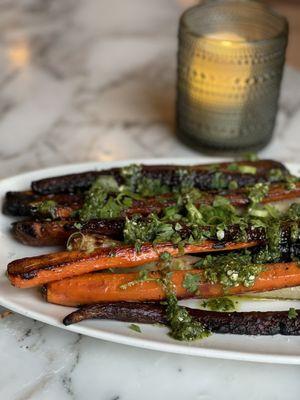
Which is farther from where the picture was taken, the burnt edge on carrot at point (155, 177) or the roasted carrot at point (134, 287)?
the burnt edge on carrot at point (155, 177)

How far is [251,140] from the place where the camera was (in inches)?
83.2

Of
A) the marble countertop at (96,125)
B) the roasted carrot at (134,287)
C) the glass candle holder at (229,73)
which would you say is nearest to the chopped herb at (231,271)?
the roasted carrot at (134,287)

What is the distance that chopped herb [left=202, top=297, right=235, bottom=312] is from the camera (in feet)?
4.53

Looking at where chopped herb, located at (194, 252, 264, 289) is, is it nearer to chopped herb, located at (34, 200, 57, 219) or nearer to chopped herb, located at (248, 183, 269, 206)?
chopped herb, located at (248, 183, 269, 206)

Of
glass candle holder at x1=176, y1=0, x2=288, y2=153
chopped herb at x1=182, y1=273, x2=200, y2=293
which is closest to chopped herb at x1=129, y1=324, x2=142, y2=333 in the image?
chopped herb at x1=182, y1=273, x2=200, y2=293

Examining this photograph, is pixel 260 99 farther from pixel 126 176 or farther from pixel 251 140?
pixel 126 176

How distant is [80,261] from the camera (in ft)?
4.52

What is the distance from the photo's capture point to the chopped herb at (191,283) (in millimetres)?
1381

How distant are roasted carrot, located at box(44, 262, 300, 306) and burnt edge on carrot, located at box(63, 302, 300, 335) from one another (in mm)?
33

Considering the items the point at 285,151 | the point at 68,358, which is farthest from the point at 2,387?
the point at 285,151

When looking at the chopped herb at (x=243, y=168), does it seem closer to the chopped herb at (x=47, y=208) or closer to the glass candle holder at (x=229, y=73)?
the glass candle holder at (x=229, y=73)

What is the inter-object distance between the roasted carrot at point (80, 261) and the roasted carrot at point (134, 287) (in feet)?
0.06

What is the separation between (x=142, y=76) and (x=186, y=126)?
54 centimetres

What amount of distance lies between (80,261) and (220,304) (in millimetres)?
300
